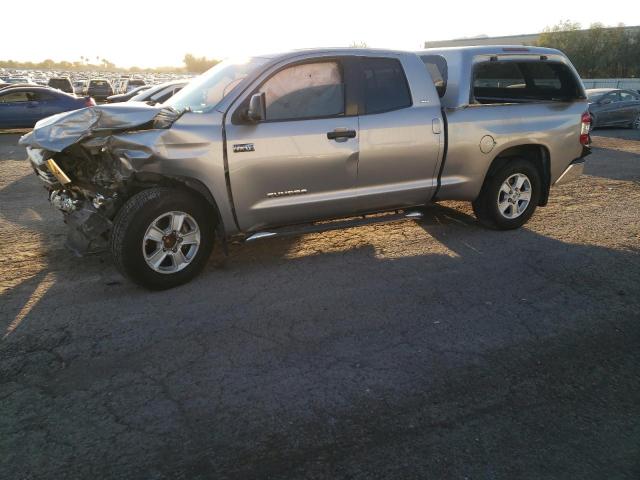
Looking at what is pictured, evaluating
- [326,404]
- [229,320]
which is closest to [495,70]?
[229,320]

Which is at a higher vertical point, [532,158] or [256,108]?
[256,108]

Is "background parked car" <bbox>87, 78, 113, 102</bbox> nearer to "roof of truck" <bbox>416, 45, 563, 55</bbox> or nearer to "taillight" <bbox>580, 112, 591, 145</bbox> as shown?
"roof of truck" <bbox>416, 45, 563, 55</bbox>

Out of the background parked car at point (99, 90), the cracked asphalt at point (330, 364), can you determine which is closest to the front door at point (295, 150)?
the cracked asphalt at point (330, 364)

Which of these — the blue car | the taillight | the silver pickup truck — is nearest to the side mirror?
the silver pickup truck

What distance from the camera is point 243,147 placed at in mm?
4438

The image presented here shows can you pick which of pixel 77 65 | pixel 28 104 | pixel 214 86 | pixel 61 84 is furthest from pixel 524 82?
pixel 77 65

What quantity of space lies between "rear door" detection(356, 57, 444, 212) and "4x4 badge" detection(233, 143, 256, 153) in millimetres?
1091

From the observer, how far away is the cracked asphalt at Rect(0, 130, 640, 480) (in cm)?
257

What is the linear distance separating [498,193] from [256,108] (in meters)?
3.09

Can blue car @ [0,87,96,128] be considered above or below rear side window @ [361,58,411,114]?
below

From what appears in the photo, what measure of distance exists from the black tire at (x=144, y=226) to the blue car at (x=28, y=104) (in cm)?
1254

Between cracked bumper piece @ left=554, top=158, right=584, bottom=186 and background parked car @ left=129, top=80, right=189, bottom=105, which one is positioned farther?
background parked car @ left=129, top=80, right=189, bottom=105

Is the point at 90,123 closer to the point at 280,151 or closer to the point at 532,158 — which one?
the point at 280,151

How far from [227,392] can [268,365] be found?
360mm
